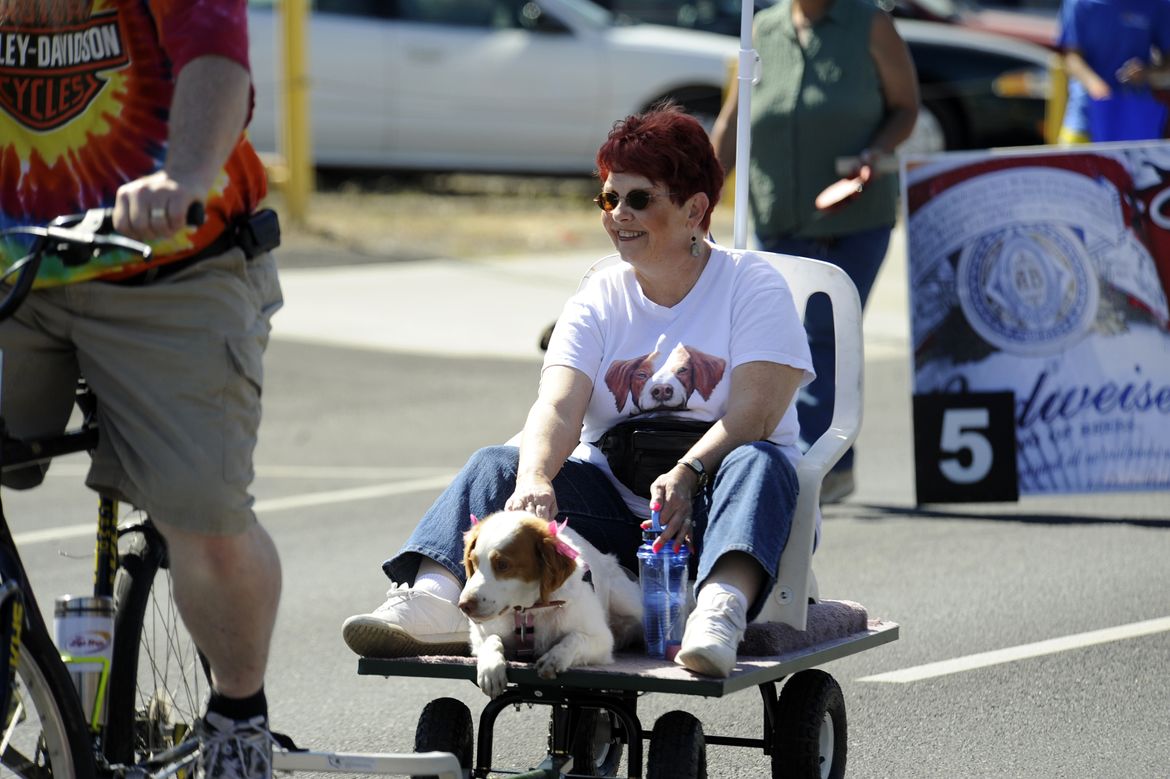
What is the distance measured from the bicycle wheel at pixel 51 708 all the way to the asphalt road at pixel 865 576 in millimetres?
1407

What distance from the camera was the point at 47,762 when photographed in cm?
344

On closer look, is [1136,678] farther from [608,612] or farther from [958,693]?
[608,612]

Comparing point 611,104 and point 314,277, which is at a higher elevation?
point 611,104

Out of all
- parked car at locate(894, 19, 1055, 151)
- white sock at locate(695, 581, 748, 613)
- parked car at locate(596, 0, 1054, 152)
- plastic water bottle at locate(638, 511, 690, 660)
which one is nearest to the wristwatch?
plastic water bottle at locate(638, 511, 690, 660)

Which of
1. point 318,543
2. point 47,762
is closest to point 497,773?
point 47,762

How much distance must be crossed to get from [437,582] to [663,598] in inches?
19.0

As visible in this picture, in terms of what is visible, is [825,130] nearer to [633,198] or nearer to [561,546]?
[633,198]

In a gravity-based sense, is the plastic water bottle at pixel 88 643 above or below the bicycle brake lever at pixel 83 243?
below

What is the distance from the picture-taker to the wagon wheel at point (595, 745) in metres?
4.14

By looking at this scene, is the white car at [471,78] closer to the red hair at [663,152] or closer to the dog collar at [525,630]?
the red hair at [663,152]

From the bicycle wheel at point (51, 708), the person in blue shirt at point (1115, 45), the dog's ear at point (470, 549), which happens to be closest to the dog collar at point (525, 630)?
the dog's ear at point (470, 549)

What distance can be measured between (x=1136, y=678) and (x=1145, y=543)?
5.71 feet

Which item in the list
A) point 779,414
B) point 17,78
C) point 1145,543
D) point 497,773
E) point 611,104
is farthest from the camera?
point 611,104

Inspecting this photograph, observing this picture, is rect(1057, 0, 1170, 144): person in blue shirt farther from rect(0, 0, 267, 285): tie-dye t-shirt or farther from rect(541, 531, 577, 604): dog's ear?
rect(0, 0, 267, 285): tie-dye t-shirt
